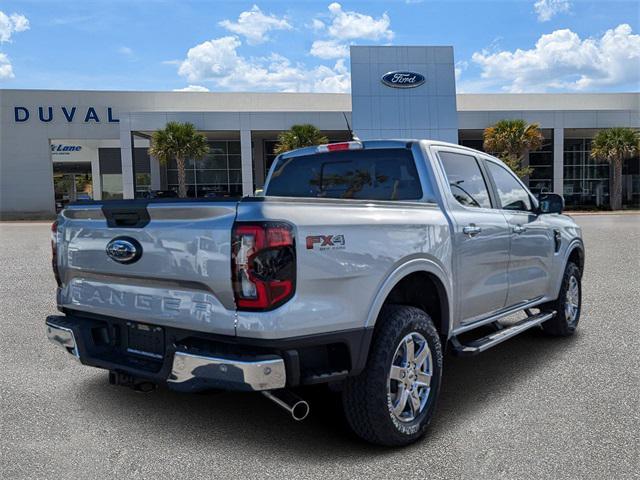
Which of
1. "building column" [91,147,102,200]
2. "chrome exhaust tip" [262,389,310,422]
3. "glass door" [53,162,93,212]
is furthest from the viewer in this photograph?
"glass door" [53,162,93,212]

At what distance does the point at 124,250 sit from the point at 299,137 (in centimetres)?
2975

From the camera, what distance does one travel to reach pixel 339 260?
2984 mm

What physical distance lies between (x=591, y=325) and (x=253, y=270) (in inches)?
204

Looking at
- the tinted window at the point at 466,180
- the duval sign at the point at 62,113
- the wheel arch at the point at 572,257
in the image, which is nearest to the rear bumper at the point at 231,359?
the tinted window at the point at 466,180

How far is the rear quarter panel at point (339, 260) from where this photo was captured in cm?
280

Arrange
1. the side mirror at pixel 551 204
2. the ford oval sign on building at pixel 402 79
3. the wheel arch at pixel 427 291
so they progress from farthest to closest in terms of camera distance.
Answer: the ford oval sign on building at pixel 402 79 → the side mirror at pixel 551 204 → the wheel arch at pixel 427 291

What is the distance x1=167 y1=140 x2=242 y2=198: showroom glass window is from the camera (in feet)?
129

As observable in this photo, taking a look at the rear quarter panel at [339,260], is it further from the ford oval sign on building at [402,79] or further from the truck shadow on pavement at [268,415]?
the ford oval sign on building at [402,79]

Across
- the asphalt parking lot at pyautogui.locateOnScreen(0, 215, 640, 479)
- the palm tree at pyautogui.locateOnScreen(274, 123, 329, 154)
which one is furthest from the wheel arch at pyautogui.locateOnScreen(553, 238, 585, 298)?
the palm tree at pyautogui.locateOnScreen(274, 123, 329, 154)

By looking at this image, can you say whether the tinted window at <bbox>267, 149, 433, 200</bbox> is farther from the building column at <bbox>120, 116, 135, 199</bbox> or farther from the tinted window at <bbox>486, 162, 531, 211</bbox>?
the building column at <bbox>120, 116, 135, 199</bbox>

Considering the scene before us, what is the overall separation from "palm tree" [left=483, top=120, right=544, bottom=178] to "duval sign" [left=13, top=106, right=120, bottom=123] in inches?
998

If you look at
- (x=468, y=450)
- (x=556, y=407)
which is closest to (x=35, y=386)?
(x=468, y=450)

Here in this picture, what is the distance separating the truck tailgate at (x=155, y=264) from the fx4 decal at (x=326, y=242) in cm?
42

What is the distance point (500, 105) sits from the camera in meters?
42.8
